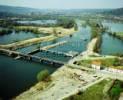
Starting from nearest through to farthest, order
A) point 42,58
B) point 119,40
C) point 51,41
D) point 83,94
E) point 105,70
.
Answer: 1. point 83,94
2. point 105,70
3. point 42,58
4. point 51,41
5. point 119,40

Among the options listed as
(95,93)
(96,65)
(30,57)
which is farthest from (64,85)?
(30,57)

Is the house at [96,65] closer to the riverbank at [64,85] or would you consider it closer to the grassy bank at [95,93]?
the riverbank at [64,85]

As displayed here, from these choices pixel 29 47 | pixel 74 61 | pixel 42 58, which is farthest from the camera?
pixel 29 47

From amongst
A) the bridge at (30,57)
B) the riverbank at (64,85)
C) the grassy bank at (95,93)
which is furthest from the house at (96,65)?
the grassy bank at (95,93)

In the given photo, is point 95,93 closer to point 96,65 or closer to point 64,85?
point 64,85

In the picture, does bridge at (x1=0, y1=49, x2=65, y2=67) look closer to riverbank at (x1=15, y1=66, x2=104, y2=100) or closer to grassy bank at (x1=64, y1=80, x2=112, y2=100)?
riverbank at (x1=15, y1=66, x2=104, y2=100)

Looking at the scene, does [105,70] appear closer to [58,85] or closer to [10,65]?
[58,85]

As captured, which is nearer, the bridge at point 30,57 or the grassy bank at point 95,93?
the grassy bank at point 95,93

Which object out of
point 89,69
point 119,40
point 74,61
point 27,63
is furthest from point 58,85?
point 119,40

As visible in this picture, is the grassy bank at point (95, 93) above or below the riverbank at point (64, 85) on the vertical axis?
above

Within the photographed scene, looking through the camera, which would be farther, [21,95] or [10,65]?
[10,65]

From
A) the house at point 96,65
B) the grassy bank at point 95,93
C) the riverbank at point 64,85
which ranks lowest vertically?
the riverbank at point 64,85
